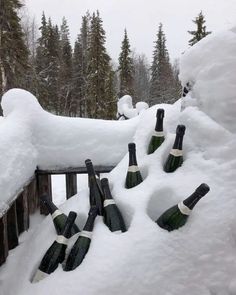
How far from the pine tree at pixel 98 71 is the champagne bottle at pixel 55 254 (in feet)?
62.3

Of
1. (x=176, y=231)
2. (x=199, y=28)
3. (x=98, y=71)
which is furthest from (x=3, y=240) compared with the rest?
(x=98, y=71)

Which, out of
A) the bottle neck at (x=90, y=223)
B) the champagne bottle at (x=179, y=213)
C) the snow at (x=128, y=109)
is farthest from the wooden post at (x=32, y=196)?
the snow at (x=128, y=109)

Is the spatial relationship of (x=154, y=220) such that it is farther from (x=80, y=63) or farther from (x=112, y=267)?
(x=80, y=63)

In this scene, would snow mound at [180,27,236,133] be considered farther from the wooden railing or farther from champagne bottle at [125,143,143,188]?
the wooden railing

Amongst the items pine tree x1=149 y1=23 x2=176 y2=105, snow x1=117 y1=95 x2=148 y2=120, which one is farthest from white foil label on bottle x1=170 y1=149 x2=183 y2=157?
pine tree x1=149 y1=23 x2=176 y2=105

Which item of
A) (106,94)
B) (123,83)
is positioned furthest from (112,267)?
(123,83)

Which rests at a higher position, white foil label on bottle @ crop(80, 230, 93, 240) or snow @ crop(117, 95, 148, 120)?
snow @ crop(117, 95, 148, 120)

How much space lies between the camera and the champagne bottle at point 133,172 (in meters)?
2.81

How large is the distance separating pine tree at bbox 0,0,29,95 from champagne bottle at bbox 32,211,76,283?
38.7ft

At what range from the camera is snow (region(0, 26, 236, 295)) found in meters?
2.12

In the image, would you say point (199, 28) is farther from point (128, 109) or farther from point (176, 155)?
point (176, 155)

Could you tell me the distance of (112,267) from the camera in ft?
7.02

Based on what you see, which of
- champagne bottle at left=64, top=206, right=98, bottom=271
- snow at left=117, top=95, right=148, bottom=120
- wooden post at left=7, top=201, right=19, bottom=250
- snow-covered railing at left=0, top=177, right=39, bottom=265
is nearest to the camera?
champagne bottle at left=64, top=206, right=98, bottom=271

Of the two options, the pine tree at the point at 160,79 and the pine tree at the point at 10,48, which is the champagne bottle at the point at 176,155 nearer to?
the pine tree at the point at 10,48
